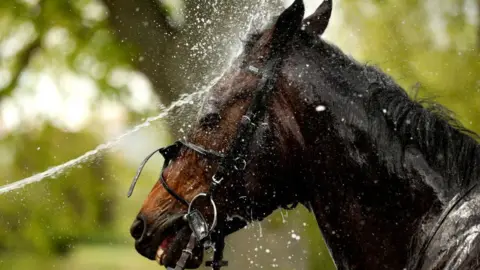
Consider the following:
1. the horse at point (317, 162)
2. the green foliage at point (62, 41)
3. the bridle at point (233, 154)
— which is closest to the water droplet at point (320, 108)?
the horse at point (317, 162)

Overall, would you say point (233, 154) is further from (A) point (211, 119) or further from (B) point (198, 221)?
(B) point (198, 221)

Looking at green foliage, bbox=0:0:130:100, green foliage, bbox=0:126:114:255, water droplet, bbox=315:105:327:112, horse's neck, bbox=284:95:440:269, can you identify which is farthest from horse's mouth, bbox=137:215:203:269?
green foliage, bbox=0:126:114:255

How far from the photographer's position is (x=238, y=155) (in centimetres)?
288

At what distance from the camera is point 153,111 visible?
32.0ft

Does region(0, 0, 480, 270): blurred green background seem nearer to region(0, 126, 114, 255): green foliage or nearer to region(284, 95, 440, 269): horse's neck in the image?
region(0, 126, 114, 255): green foliage

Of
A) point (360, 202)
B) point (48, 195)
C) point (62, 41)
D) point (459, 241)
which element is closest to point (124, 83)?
point (62, 41)

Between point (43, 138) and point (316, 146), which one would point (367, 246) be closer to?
point (316, 146)

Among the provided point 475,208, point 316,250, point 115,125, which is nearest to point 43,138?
point 115,125

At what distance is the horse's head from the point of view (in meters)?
2.88

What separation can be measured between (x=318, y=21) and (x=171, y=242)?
1.07 m

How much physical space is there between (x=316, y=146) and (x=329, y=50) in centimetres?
41

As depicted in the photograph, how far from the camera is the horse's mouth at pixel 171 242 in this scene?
117 inches

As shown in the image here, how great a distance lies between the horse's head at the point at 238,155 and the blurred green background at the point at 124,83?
94.5 inches

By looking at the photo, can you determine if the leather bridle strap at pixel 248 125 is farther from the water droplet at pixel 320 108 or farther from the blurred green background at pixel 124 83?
the blurred green background at pixel 124 83
